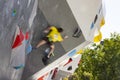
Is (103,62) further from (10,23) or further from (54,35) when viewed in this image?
(10,23)

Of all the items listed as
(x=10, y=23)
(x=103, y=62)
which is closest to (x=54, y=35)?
(x=10, y=23)

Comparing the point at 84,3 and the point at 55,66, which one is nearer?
the point at 84,3

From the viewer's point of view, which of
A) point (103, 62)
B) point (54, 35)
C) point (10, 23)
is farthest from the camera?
point (103, 62)

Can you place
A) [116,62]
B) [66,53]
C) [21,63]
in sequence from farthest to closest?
[116,62] → [66,53] → [21,63]

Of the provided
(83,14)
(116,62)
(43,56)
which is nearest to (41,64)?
(43,56)

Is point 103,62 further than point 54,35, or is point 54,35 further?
point 103,62

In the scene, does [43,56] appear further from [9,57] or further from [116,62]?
[116,62]

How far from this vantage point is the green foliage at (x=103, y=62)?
2452 centimetres

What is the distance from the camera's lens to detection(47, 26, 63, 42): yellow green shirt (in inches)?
300

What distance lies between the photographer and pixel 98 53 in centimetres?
2561

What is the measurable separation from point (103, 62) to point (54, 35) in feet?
57.7

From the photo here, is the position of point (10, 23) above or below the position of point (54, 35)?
above

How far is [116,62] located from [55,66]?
53.0ft

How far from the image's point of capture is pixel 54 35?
7730mm
